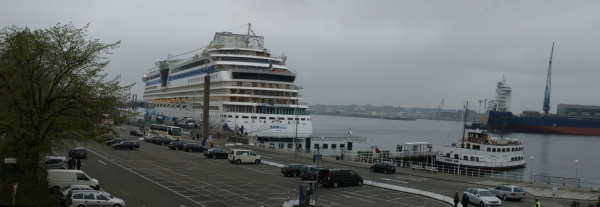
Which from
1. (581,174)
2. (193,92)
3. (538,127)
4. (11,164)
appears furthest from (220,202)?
(538,127)

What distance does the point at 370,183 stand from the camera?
30.7 meters

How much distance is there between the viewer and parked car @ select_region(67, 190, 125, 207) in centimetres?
1931

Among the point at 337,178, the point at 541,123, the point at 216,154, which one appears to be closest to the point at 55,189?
the point at 337,178

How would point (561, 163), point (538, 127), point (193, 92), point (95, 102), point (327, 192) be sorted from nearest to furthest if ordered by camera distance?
point (95, 102)
point (327, 192)
point (561, 163)
point (193, 92)
point (538, 127)

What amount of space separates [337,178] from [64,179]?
14.5 m

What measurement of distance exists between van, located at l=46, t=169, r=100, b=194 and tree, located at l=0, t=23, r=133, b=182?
1545mm

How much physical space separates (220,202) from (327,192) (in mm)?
6966

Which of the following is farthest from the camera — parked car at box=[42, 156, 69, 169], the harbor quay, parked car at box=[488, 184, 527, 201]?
parked car at box=[42, 156, 69, 169]

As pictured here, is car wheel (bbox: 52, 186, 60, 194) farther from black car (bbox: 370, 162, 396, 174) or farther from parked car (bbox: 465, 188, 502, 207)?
black car (bbox: 370, 162, 396, 174)

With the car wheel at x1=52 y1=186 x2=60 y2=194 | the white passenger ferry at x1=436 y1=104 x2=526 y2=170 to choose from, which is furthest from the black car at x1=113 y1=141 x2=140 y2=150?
the white passenger ferry at x1=436 y1=104 x2=526 y2=170

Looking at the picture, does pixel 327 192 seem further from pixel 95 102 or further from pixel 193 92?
pixel 193 92

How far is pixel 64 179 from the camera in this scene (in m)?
23.9

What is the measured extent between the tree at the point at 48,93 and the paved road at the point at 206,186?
303 centimetres

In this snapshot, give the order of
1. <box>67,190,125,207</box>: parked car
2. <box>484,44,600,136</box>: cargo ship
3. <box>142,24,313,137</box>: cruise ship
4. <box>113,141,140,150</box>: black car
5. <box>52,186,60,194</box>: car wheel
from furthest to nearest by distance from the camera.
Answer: <box>484,44,600,136</box>: cargo ship → <box>142,24,313,137</box>: cruise ship → <box>113,141,140,150</box>: black car → <box>52,186,60,194</box>: car wheel → <box>67,190,125,207</box>: parked car
